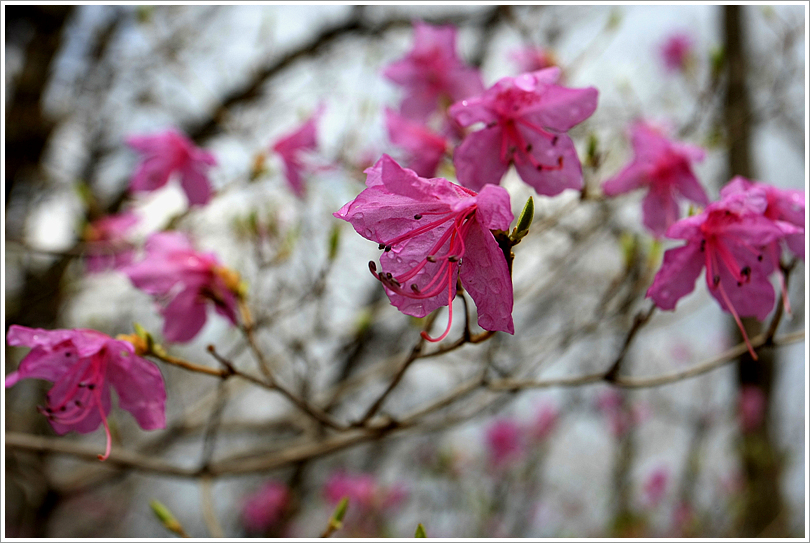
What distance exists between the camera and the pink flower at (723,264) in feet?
3.72

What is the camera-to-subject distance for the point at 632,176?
5.01 ft

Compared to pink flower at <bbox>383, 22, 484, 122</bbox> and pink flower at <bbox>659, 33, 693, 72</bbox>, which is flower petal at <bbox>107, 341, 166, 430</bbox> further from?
pink flower at <bbox>659, 33, 693, 72</bbox>

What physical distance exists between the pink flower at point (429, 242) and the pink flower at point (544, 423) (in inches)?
176

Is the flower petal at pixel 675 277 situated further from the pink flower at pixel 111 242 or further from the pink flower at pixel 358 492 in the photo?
the pink flower at pixel 358 492

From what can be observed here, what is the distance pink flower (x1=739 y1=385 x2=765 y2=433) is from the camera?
4.90 m

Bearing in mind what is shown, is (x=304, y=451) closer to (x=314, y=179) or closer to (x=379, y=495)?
(x=314, y=179)

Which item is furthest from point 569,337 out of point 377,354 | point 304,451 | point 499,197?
point 377,354

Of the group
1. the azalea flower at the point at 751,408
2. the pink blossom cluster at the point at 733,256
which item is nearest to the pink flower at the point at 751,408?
the azalea flower at the point at 751,408

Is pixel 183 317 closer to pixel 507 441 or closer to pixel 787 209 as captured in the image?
pixel 787 209

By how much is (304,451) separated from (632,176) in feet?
4.05

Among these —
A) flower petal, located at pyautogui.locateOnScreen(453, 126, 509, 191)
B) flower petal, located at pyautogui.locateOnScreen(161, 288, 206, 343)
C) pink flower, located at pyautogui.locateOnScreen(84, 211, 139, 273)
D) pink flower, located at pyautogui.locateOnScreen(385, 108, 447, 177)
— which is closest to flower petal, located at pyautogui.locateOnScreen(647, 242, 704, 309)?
flower petal, located at pyautogui.locateOnScreen(453, 126, 509, 191)

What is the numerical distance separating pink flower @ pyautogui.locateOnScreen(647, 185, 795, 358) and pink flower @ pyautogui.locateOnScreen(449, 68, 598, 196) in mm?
261

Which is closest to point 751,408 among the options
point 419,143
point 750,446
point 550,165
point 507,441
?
point 750,446

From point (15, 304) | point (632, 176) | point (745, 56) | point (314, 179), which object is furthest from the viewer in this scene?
point (745, 56)
